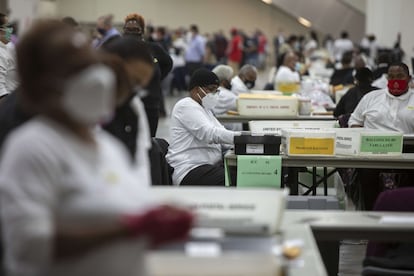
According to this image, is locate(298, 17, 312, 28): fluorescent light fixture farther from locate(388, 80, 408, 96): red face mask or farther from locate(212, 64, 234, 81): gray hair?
locate(388, 80, 408, 96): red face mask

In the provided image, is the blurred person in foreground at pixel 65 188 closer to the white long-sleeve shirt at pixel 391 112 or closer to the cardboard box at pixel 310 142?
the cardboard box at pixel 310 142

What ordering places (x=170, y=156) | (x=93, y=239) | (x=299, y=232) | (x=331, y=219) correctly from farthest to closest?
(x=170, y=156) → (x=331, y=219) → (x=299, y=232) → (x=93, y=239)

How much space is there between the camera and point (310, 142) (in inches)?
218

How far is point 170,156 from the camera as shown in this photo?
6027 millimetres

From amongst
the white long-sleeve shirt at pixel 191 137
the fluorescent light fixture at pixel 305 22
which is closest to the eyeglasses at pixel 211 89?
the white long-sleeve shirt at pixel 191 137

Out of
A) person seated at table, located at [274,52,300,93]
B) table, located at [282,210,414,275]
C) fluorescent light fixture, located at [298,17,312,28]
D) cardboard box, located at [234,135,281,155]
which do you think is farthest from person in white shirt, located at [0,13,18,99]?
fluorescent light fixture, located at [298,17,312,28]

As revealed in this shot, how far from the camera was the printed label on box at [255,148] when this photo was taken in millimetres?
5473

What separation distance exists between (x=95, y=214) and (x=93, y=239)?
0.07 m

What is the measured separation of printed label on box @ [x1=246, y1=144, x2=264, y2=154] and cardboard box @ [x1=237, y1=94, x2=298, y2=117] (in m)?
2.52

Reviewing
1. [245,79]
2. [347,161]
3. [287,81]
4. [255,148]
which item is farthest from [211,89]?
[287,81]

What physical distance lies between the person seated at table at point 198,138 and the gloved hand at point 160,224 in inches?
154

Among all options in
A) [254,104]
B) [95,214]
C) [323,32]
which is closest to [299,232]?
[95,214]

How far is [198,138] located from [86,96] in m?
4.08

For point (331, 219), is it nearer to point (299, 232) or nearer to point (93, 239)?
point (299, 232)
